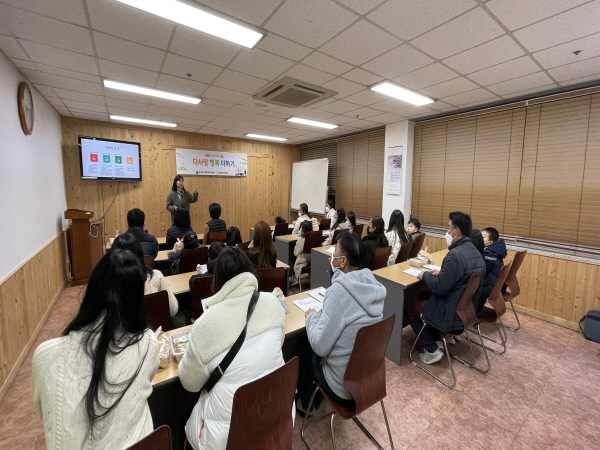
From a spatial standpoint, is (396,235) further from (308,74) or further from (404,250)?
(308,74)

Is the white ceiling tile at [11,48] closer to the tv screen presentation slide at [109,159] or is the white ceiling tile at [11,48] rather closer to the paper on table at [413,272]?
the tv screen presentation slide at [109,159]

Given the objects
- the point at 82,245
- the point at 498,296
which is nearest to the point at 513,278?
the point at 498,296

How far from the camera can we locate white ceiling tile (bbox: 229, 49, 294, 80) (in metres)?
2.64

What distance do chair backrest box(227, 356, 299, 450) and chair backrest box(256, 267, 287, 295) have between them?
1.26m

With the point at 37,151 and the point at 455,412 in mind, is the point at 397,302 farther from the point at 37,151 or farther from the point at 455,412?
the point at 37,151

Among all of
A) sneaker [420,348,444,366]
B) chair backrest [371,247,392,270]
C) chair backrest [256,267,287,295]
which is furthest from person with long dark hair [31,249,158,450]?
chair backrest [371,247,392,270]

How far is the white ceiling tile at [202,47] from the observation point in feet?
7.59

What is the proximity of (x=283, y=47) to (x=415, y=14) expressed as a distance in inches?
43.7

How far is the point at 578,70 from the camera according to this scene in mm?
2881

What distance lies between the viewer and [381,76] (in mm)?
3117

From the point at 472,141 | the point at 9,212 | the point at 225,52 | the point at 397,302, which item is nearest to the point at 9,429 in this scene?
the point at 9,212

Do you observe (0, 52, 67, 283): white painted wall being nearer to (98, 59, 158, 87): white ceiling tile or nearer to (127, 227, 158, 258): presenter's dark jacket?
(98, 59, 158, 87): white ceiling tile

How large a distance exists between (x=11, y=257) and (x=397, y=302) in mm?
3585

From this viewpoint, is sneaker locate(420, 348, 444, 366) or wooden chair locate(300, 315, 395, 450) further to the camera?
sneaker locate(420, 348, 444, 366)
